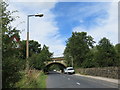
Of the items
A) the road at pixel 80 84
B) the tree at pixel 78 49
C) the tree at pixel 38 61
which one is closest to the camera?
the road at pixel 80 84

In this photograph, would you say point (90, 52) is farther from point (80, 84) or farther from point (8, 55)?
point (8, 55)

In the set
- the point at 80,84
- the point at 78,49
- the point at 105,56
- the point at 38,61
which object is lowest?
the point at 80,84

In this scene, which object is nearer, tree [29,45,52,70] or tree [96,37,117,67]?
tree [29,45,52,70]

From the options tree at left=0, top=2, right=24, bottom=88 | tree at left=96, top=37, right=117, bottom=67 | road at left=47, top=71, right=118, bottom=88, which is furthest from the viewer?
tree at left=96, top=37, right=117, bottom=67

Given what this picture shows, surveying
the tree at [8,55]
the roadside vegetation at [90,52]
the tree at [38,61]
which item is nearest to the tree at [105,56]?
the roadside vegetation at [90,52]

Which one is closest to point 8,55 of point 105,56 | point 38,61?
point 38,61

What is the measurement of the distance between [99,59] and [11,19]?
111ft

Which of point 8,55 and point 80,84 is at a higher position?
point 8,55

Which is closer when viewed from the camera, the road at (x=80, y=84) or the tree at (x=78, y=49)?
the road at (x=80, y=84)

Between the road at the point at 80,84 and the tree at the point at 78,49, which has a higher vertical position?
the tree at the point at 78,49

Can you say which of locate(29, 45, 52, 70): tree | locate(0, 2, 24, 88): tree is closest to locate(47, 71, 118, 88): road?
locate(29, 45, 52, 70): tree

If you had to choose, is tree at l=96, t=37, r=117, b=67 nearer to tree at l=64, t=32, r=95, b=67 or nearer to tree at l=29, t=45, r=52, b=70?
tree at l=29, t=45, r=52, b=70

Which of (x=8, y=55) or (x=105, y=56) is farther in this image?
(x=105, y=56)

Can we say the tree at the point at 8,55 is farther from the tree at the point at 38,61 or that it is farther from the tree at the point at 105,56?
the tree at the point at 105,56
